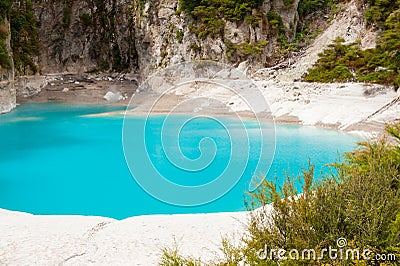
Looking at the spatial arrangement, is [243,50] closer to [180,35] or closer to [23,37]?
[180,35]

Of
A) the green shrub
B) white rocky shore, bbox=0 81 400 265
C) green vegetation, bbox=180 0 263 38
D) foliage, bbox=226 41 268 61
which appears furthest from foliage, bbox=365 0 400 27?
the green shrub

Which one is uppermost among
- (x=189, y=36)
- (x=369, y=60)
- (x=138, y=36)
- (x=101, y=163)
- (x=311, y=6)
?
(x=311, y=6)

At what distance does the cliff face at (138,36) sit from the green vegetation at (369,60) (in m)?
6.59

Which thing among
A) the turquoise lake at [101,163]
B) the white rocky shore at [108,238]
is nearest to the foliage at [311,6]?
the turquoise lake at [101,163]

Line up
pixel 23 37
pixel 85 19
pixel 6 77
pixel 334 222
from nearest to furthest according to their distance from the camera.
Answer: pixel 334 222
pixel 6 77
pixel 23 37
pixel 85 19

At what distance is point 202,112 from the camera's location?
28.8 m

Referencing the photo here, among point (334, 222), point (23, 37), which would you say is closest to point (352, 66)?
point (334, 222)

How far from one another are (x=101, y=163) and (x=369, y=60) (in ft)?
66.3

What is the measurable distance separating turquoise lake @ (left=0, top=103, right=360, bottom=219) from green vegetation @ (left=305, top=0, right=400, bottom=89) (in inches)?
245

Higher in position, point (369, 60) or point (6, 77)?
point (6, 77)

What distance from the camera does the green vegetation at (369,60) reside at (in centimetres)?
2270

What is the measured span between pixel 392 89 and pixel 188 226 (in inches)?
753

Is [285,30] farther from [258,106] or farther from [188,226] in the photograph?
[188,226]

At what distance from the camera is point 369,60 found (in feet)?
85.7
